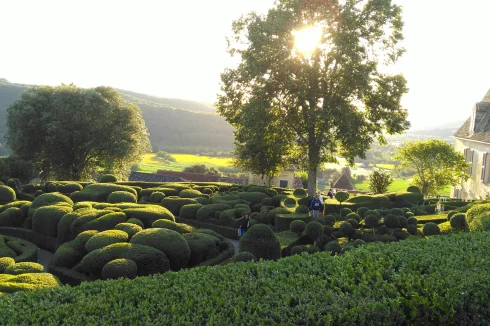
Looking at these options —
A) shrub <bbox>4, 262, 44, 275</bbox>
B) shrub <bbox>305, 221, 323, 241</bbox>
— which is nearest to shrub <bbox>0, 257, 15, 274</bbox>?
shrub <bbox>4, 262, 44, 275</bbox>

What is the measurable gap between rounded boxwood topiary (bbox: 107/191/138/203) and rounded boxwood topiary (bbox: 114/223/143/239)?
892 cm

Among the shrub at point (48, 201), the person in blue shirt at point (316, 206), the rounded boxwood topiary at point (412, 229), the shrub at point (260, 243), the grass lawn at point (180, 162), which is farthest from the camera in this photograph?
the grass lawn at point (180, 162)

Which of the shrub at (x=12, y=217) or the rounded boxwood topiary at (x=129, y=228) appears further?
the shrub at (x=12, y=217)

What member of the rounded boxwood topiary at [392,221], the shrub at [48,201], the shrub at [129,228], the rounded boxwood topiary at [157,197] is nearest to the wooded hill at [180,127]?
the rounded boxwood topiary at [157,197]

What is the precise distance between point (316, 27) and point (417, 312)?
27.1 m

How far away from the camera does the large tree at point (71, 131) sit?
43.2 m

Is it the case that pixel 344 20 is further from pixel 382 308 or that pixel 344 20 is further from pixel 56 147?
pixel 56 147

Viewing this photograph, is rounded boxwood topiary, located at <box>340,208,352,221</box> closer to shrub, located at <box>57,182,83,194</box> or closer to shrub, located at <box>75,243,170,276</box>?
shrub, located at <box>75,243,170,276</box>

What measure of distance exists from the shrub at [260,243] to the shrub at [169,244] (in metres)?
2.27

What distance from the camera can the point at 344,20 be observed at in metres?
30.4

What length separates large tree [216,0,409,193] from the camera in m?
30.6

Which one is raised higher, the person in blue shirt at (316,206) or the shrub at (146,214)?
the person in blue shirt at (316,206)

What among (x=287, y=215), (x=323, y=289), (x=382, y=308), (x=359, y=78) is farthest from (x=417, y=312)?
(x=359, y=78)

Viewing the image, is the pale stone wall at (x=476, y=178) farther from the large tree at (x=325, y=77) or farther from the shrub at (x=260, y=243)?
the shrub at (x=260, y=243)
